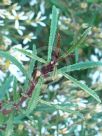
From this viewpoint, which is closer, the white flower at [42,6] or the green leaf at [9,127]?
the green leaf at [9,127]

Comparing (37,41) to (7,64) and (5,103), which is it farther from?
(5,103)

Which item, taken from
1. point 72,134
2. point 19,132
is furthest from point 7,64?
point 72,134

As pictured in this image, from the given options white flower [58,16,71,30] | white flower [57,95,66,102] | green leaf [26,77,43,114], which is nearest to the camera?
green leaf [26,77,43,114]

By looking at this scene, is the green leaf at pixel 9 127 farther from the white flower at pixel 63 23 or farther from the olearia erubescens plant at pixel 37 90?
the white flower at pixel 63 23

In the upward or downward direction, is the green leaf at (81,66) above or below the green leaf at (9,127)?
above

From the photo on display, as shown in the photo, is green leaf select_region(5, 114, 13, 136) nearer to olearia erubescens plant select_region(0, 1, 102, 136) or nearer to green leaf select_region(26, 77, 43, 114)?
olearia erubescens plant select_region(0, 1, 102, 136)

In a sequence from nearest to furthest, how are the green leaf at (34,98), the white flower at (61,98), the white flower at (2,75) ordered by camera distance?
the green leaf at (34,98), the white flower at (2,75), the white flower at (61,98)

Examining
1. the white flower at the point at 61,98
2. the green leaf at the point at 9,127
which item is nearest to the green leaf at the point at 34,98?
the green leaf at the point at 9,127

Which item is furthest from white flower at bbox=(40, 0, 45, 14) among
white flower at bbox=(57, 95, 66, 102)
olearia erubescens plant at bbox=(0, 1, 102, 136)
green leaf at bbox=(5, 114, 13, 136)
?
green leaf at bbox=(5, 114, 13, 136)

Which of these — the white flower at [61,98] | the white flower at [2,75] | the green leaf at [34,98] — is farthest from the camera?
the white flower at [61,98]

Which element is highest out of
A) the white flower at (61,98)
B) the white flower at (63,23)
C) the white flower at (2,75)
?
the white flower at (63,23)

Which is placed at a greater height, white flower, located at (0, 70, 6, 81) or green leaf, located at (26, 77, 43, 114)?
green leaf, located at (26, 77, 43, 114)
